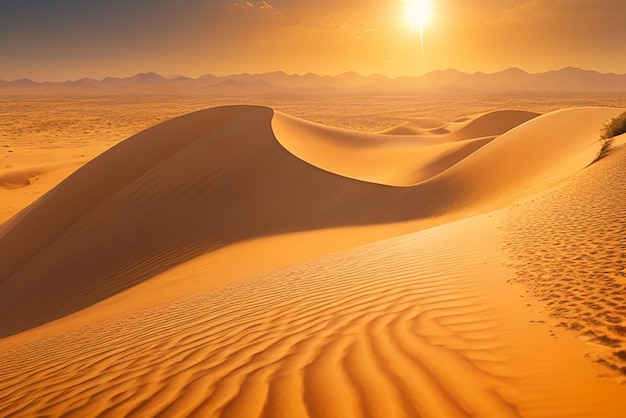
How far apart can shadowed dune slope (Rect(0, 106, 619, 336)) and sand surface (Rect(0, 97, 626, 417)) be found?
0.07 m

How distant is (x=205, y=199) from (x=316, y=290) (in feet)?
25.1

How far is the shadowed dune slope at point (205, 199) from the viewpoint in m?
9.27

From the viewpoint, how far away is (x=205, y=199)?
1170 centimetres

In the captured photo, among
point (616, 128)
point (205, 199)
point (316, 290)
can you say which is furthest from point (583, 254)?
point (205, 199)

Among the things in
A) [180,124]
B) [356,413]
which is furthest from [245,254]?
[180,124]

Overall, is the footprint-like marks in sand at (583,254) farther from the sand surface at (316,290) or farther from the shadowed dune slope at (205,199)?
the shadowed dune slope at (205,199)

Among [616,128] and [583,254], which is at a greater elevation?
[616,128]

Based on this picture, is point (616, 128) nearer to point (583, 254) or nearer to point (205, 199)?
point (583, 254)

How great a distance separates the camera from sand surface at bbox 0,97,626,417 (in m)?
2.44

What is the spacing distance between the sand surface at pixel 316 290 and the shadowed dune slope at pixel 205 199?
0.07m

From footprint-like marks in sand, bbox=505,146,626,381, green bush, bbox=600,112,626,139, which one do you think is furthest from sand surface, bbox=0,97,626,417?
green bush, bbox=600,112,626,139

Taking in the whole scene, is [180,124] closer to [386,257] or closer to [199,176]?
[199,176]

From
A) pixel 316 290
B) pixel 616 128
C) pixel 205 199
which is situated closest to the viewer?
pixel 316 290

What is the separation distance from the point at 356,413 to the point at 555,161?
11769 mm
